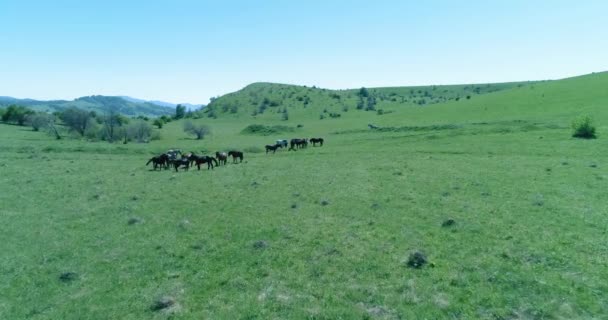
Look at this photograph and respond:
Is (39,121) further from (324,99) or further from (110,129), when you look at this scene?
(324,99)

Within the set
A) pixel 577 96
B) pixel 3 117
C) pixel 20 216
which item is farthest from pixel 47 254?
pixel 3 117

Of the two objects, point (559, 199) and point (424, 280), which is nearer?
point (424, 280)

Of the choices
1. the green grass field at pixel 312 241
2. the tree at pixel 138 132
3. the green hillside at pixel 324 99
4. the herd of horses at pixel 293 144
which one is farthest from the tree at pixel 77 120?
the green hillside at pixel 324 99

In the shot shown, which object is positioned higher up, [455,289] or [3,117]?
[3,117]

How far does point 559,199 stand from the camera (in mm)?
18344

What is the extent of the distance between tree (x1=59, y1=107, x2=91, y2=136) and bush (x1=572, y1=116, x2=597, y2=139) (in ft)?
262

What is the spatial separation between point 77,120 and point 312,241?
78232 millimetres

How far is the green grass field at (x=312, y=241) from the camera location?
958cm

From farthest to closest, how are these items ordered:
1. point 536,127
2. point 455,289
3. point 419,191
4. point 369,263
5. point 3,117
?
point 3,117
point 536,127
point 419,191
point 369,263
point 455,289

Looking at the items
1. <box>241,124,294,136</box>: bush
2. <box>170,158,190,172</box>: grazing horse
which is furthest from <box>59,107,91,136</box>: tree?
<box>170,158,190,172</box>: grazing horse

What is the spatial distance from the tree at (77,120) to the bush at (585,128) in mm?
79957

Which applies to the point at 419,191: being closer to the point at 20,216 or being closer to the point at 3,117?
the point at 20,216

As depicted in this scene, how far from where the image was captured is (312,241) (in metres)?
14.0

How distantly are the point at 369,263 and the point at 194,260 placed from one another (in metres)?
5.58
